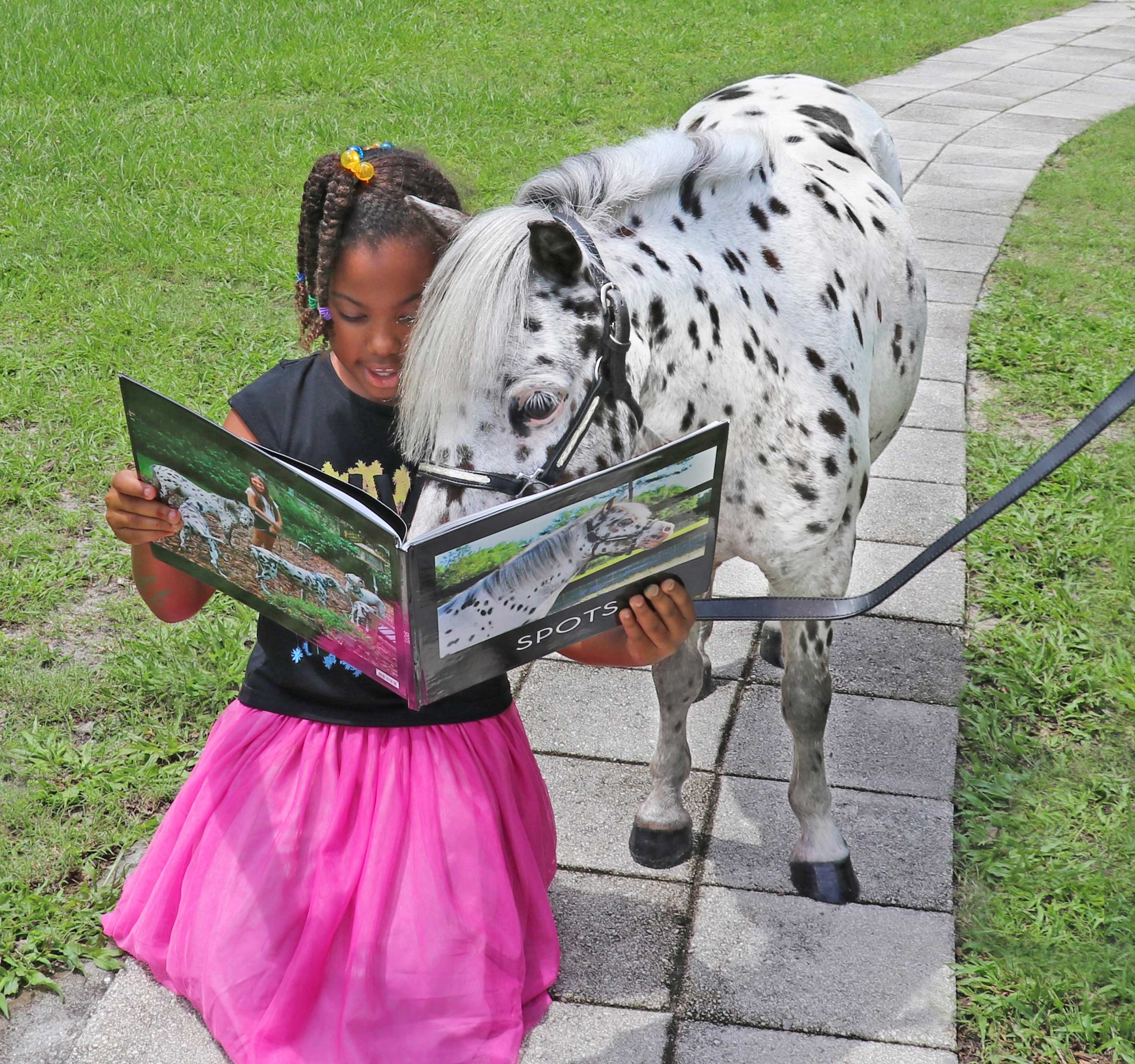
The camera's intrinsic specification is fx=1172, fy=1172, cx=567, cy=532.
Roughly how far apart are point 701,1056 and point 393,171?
6.03 feet

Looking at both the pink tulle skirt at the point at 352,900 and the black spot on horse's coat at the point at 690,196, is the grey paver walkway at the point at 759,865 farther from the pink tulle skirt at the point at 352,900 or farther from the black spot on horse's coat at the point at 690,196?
the black spot on horse's coat at the point at 690,196

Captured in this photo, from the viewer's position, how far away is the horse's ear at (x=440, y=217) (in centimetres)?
202

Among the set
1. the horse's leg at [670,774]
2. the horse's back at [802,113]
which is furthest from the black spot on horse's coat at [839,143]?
the horse's leg at [670,774]

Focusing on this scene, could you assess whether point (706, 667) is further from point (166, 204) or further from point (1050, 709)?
point (166, 204)

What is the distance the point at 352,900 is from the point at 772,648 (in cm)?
173

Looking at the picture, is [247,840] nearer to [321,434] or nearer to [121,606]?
[321,434]

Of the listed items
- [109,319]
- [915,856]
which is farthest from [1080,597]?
[109,319]

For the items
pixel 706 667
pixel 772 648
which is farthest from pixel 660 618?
pixel 772 648

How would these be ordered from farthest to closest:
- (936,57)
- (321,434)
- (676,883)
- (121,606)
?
1. (936,57)
2. (121,606)
3. (676,883)
4. (321,434)

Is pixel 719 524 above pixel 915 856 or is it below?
above

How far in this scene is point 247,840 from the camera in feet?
7.65

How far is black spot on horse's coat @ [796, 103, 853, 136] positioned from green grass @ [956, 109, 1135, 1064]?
1513 millimetres

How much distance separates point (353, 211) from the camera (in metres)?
2.17

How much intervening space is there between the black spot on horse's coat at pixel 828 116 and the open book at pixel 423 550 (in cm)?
191
